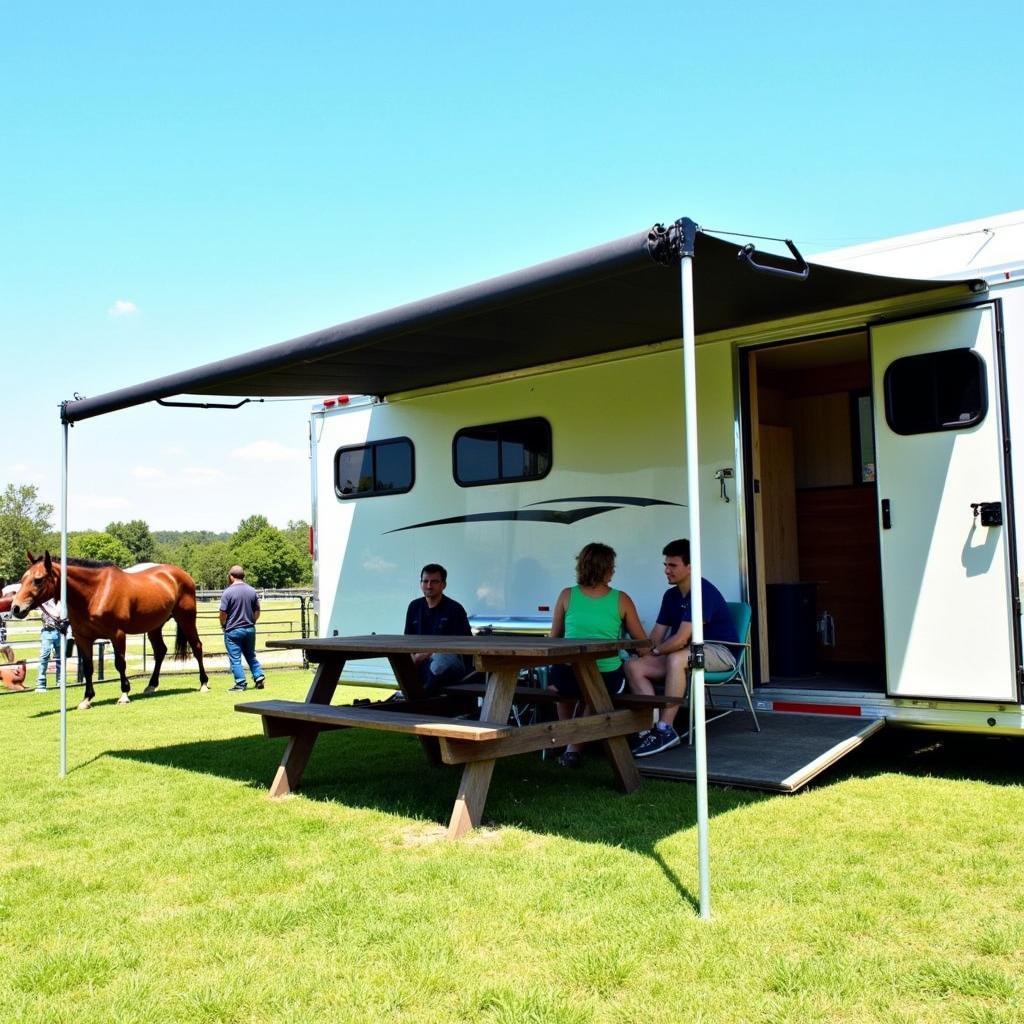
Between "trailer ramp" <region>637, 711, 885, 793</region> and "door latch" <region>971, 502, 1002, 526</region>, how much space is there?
1109 mm

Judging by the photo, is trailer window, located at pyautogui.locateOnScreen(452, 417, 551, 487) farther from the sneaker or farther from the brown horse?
the brown horse

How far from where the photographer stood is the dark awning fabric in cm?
407

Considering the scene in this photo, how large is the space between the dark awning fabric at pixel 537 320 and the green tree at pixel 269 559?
7638 cm

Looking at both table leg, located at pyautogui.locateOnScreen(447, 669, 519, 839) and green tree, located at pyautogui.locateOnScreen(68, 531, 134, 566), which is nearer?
table leg, located at pyautogui.locateOnScreen(447, 669, 519, 839)

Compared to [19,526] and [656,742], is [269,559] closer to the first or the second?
[19,526]

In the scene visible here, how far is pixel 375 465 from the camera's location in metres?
8.13

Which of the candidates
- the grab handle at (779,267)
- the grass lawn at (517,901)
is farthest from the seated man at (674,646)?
the grab handle at (779,267)

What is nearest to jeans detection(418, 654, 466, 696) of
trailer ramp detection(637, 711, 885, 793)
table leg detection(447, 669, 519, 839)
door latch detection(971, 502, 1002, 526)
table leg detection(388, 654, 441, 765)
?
table leg detection(388, 654, 441, 765)

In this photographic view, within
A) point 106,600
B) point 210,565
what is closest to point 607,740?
point 106,600

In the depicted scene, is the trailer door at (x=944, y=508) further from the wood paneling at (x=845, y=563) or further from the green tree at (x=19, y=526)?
the green tree at (x=19, y=526)

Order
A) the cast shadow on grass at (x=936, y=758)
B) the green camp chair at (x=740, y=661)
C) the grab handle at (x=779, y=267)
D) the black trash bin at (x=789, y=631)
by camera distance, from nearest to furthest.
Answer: the grab handle at (x=779, y=267)
the cast shadow on grass at (x=936, y=758)
the green camp chair at (x=740, y=661)
the black trash bin at (x=789, y=631)

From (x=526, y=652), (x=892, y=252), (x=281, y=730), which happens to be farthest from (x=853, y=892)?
(x=892, y=252)

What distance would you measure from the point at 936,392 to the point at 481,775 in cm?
287

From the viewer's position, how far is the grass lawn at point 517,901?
274 cm
